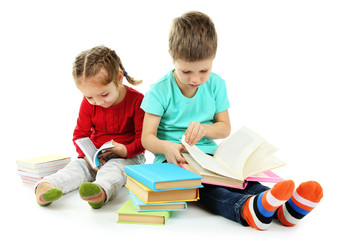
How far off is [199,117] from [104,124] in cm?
61

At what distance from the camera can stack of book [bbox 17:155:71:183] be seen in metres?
2.13

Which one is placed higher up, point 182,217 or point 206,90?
point 206,90

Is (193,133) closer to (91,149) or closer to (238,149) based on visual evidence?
(238,149)

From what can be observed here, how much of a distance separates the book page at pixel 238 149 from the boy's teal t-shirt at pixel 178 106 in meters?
0.17

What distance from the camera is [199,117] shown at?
2.09 meters

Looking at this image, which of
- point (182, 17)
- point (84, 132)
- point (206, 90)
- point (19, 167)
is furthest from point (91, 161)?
point (182, 17)

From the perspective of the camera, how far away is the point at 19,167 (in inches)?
87.6

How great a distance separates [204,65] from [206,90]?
0.31 metres

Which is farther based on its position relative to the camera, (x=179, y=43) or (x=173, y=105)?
(x=173, y=105)

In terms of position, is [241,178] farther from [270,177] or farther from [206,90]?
[206,90]

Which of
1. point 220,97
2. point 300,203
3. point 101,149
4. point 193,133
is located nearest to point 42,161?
point 101,149

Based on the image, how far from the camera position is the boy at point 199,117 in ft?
4.73

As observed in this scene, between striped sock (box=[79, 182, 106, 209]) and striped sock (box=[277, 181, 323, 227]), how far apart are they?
792 millimetres

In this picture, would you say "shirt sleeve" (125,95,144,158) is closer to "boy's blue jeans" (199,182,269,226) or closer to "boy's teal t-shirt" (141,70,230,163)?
"boy's teal t-shirt" (141,70,230,163)
